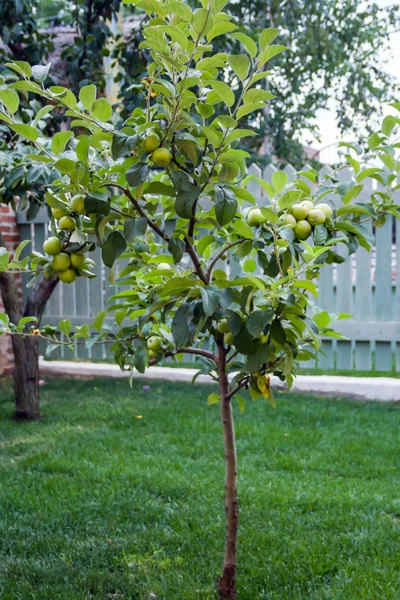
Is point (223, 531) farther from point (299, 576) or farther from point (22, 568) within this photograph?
point (22, 568)

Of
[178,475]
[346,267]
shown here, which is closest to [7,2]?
[346,267]

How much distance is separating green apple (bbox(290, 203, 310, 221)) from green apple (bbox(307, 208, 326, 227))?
0.03ft

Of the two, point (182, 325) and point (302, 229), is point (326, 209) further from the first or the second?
point (182, 325)

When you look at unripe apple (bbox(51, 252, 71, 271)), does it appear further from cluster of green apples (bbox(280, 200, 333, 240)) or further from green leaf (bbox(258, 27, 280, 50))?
green leaf (bbox(258, 27, 280, 50))

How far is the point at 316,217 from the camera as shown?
148 cm

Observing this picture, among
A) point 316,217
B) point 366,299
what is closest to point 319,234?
point 316,217

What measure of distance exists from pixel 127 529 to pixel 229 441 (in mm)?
897

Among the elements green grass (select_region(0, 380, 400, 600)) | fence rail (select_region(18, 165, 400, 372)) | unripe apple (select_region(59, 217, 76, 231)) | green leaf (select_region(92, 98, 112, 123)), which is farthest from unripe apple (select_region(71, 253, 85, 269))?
fence rail (select_region(18, 165, 400, 372))

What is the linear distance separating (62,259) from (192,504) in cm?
158

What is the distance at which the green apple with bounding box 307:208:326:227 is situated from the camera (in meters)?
1.48

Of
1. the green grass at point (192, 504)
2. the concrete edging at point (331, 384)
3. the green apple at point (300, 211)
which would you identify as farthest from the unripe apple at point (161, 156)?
the concrete edging at point (331, 384)

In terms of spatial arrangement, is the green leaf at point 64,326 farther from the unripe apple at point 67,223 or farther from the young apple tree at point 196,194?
the unripe apple at point 67,223

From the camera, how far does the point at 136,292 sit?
1.78 metres

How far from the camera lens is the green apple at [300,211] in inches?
58.2
